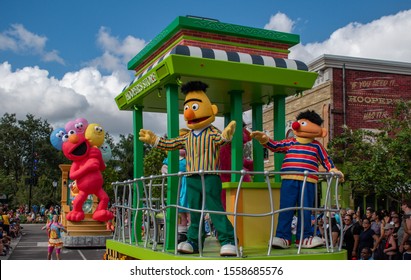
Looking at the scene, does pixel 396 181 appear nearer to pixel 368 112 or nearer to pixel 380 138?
pixel 380 138

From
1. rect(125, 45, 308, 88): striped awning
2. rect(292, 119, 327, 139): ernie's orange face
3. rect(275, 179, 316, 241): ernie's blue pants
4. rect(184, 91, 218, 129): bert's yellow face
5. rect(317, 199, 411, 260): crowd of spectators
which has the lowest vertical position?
rect(317, 199, 411, 260): crowd of spectators

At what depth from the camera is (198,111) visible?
5.54 m

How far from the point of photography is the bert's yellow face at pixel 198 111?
5543mm

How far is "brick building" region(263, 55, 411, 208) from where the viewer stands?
20.2 meters

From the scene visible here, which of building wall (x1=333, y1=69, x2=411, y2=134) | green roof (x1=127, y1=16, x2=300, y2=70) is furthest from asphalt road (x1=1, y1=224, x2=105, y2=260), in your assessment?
building wall (x1=333, y1=69, x2=411, y2=134)

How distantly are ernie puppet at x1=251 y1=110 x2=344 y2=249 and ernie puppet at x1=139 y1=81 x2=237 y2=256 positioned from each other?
0.72m

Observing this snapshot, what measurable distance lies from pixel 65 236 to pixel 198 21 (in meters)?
13.2

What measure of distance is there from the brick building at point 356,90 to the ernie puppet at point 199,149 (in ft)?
49.7

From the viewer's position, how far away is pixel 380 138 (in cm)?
1645

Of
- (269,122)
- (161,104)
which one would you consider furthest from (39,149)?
(161,104)

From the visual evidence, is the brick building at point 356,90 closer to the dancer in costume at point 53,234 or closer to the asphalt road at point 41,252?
the asphalt road at point 41,252

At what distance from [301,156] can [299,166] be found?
0.13 metres

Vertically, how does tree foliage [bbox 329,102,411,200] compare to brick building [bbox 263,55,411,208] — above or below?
below

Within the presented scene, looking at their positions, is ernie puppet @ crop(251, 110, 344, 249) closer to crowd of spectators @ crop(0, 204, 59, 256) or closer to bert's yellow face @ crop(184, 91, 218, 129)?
bert's yellow face @ crop(184, 91, 218, 129)
